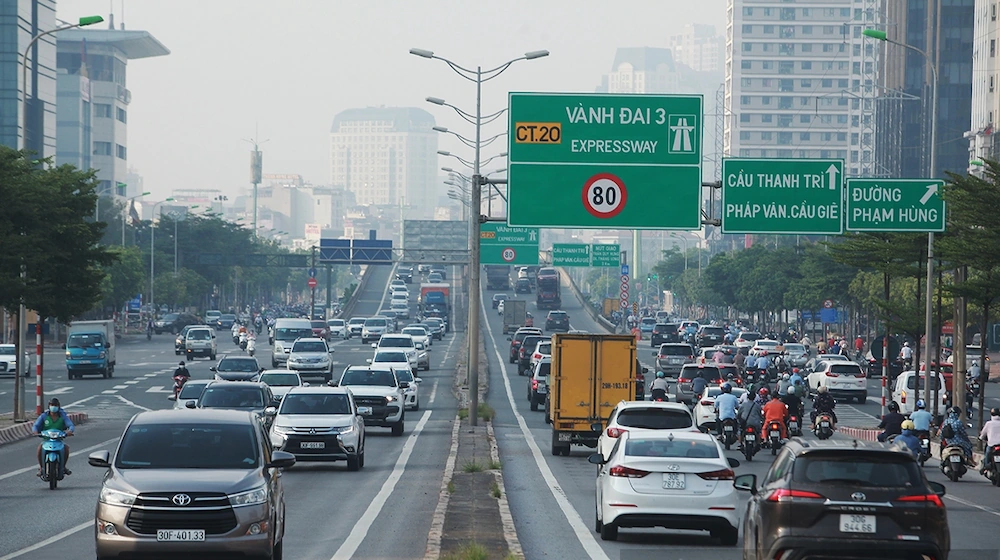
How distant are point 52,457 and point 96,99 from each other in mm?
169821

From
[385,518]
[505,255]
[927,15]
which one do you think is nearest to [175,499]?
[385,518]

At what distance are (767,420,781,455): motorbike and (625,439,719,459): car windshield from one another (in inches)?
582

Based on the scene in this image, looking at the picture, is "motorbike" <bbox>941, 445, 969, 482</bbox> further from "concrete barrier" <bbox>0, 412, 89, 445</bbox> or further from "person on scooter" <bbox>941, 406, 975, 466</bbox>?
"concrete barrier" <bbox>0, 412, 89, 445</bbox>

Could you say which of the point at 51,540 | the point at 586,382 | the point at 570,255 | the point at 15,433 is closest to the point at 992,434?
the point at 586,382

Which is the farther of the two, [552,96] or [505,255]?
[505,255]

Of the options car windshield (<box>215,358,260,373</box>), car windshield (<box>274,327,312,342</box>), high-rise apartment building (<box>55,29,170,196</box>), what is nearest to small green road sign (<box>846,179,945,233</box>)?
car windshield (<box>215,358,260,373</box>)

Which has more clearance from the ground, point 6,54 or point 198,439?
point 6,54

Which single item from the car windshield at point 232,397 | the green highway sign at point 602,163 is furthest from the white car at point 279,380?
the green highway sign at point 602,163

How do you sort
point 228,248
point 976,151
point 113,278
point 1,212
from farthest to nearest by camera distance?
point 228,248, point 976,151, point 113,278, point 1,212

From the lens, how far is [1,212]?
36.3 meters

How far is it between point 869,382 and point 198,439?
55.6m

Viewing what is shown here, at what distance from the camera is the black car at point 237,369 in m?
48.7

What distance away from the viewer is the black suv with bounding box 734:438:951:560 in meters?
12.1

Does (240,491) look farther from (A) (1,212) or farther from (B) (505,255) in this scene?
(B) (505,255)
